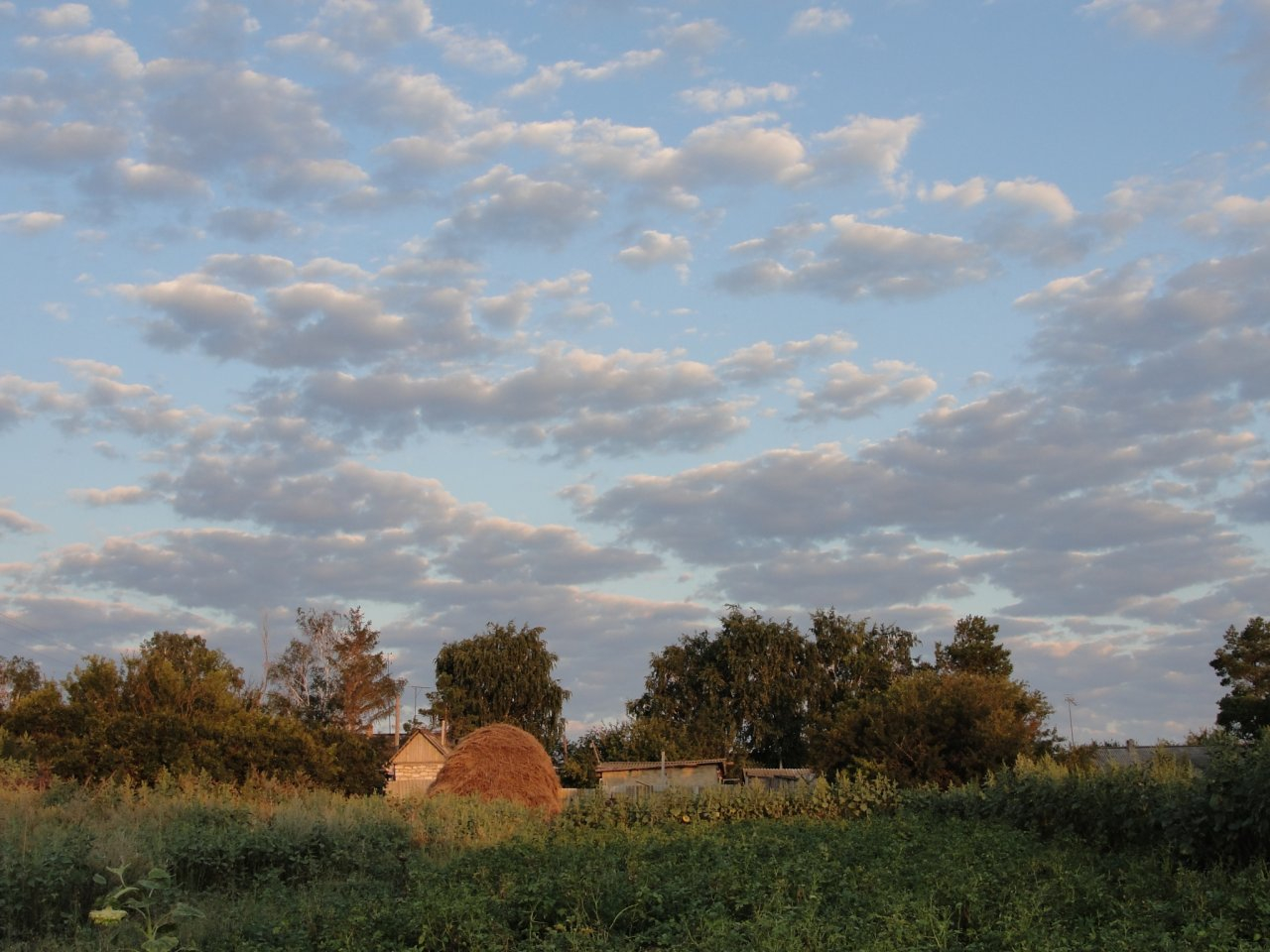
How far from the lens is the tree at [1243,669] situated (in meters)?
49.1

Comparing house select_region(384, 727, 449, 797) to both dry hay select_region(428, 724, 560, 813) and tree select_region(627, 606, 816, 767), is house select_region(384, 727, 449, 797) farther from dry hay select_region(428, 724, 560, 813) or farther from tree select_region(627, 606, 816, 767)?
dry hay select_region(428, 724, 560, 813)

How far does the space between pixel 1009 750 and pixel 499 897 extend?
21.1 m

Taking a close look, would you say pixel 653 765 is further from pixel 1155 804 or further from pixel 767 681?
pixel 1155 804

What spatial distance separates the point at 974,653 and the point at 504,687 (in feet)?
85.4

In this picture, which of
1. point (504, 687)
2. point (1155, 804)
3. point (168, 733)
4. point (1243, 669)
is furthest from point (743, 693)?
point (1155, 804)

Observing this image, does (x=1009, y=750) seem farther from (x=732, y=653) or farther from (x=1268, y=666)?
(x=732, y=653)

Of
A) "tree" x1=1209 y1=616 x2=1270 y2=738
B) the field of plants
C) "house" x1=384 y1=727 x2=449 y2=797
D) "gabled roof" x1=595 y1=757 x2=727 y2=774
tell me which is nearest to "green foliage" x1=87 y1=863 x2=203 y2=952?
the field of plants

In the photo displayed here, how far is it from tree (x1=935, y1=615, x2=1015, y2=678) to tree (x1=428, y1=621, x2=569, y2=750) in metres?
21.7

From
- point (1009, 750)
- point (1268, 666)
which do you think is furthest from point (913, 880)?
point (1268, 666)

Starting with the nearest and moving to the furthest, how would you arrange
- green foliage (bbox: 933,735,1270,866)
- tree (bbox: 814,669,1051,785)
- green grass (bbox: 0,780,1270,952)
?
green grass (bbox: 0,780,1270,952)
green foliage (bbox: 933,735,1270,866)
tree (bbox: 814,669,1051,785)

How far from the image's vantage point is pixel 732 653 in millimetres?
64375

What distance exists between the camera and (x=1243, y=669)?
166 feet

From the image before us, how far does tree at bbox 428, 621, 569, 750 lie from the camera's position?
209ft

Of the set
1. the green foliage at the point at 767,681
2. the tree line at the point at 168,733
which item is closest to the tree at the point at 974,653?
the green foliage at the point at 767,681
